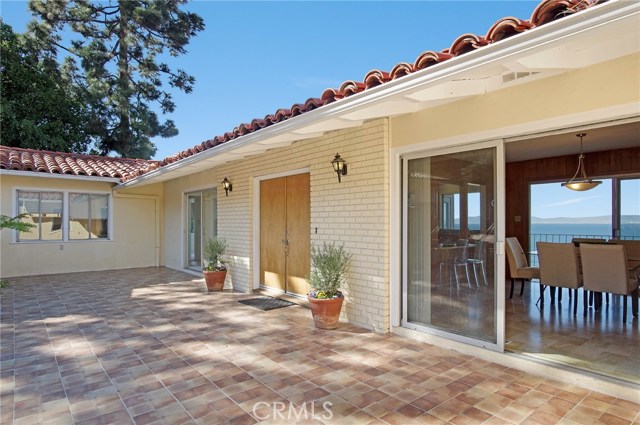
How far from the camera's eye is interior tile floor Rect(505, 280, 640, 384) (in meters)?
3.36

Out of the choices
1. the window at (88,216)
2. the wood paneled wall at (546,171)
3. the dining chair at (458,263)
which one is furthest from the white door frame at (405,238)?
the window at (88,216)

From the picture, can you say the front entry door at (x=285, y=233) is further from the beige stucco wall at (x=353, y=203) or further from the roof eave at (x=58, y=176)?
the roof eave at (x=58, y=176)

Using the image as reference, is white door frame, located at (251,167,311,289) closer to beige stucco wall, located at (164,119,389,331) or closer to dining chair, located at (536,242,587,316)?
beige stucco wall, located at (164,119,389,331)

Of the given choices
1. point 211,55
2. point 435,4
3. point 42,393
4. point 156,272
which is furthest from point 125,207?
point 435,4

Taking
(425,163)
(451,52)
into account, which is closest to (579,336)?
(425,163)

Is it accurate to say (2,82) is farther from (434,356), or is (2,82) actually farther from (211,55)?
(434,356)

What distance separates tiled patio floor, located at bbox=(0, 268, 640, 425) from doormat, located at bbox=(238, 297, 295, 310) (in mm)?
562

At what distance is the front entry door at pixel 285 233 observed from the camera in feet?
20.6

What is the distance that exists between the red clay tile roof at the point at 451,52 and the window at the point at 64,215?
7.81m

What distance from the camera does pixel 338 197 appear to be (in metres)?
5.19

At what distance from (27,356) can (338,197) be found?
155 inches

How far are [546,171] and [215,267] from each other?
7.41 metres

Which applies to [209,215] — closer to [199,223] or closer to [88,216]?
[199,223]

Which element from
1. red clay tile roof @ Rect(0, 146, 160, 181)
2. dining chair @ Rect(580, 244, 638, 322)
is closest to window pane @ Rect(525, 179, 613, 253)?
dining chair @ Rect(580, 244, 638, 322)
